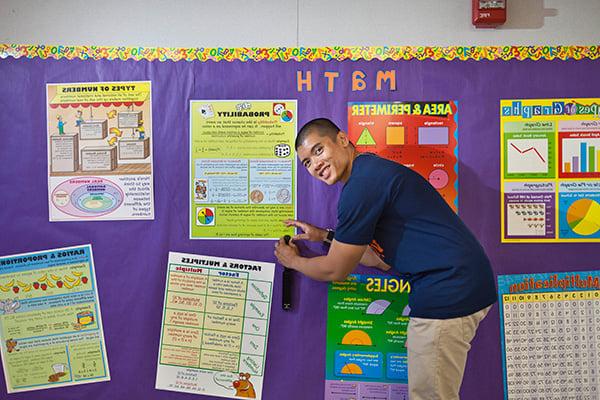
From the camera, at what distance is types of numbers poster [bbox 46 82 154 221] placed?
5.89 feet

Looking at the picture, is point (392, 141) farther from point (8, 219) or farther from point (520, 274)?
point (8, 219)

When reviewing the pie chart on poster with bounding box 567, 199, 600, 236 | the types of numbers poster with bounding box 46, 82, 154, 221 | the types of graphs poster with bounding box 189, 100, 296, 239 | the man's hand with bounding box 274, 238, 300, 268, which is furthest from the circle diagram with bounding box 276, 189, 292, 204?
the pie chart on poster with bounding box 567, 199, 600, 236

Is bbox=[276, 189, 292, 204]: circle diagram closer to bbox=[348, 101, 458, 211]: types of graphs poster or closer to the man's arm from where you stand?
the man's arm

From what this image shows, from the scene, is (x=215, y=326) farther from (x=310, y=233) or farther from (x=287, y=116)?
(x=287, y=116)

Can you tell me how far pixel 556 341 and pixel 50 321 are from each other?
6.49 feet

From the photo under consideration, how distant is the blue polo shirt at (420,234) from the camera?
4.49 ft

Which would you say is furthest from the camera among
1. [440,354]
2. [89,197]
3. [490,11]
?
[89,197]

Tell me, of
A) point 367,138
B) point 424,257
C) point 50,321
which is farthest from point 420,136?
point 50,321

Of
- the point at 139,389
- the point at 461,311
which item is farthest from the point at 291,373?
the point at 461,311

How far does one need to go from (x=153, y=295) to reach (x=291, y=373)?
0.63 m

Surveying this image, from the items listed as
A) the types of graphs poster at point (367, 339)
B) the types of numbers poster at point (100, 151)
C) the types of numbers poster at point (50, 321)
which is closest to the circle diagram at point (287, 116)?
the types of numbers poster at point (100, 151)

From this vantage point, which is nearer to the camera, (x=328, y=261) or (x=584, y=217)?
(x=328, y=261)

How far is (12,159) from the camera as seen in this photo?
5.96 ft

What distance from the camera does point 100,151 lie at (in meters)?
1.80
